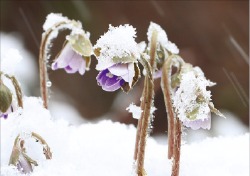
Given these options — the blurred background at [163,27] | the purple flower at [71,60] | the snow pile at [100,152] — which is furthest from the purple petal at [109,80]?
the blurred background at [163,27]

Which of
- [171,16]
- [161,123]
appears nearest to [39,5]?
[171,16]

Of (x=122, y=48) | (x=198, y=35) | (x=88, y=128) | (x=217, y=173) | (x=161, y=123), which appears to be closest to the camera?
(x=122, y=48)

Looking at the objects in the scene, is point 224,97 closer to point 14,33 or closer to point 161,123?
point 161,123

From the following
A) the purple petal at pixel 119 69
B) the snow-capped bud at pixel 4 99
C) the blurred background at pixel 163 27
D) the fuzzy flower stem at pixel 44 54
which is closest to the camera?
the purple petal at pixel 119 69

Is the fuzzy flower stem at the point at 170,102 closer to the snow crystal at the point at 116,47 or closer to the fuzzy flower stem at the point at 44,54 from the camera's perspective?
the snow crystal at the point at 116,47

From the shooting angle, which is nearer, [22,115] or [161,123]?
[22,115]

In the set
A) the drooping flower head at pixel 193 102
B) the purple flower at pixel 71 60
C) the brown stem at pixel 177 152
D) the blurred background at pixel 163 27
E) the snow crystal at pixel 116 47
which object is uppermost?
the blurred background at pixel 163 27
